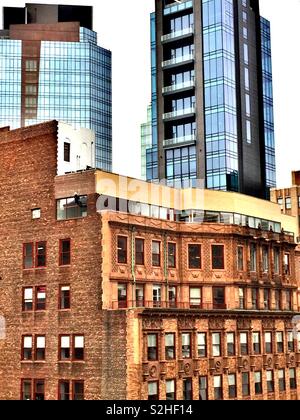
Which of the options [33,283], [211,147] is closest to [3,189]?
[33,283]

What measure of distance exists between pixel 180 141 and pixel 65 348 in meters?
54.2

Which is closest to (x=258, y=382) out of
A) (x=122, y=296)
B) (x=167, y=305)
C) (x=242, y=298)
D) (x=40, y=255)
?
(x=242, y=298)

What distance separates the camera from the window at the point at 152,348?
168 ft

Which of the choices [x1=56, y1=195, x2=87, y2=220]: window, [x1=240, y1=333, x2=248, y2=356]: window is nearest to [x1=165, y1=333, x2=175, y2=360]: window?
[x1=240, y1=333, x2=248, y2=356]: window

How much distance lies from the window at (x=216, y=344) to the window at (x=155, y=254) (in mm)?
7801

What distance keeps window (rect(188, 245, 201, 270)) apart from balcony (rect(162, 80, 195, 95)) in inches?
1773

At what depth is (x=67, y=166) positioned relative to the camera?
193ft

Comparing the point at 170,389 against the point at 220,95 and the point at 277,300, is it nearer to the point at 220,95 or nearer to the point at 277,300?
the point at 277,300

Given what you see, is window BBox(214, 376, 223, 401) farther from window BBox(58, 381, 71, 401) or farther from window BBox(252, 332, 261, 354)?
window BBox(58, 381, 71, 401)

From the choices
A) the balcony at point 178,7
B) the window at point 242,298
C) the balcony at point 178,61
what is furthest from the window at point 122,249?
the balcony at point 178,7

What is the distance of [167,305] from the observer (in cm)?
5853

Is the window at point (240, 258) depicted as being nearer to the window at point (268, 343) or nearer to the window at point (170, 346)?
the window at point (268, 343)

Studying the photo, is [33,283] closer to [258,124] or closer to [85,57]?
[258,124]

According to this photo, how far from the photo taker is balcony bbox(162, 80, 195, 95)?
10125cm
